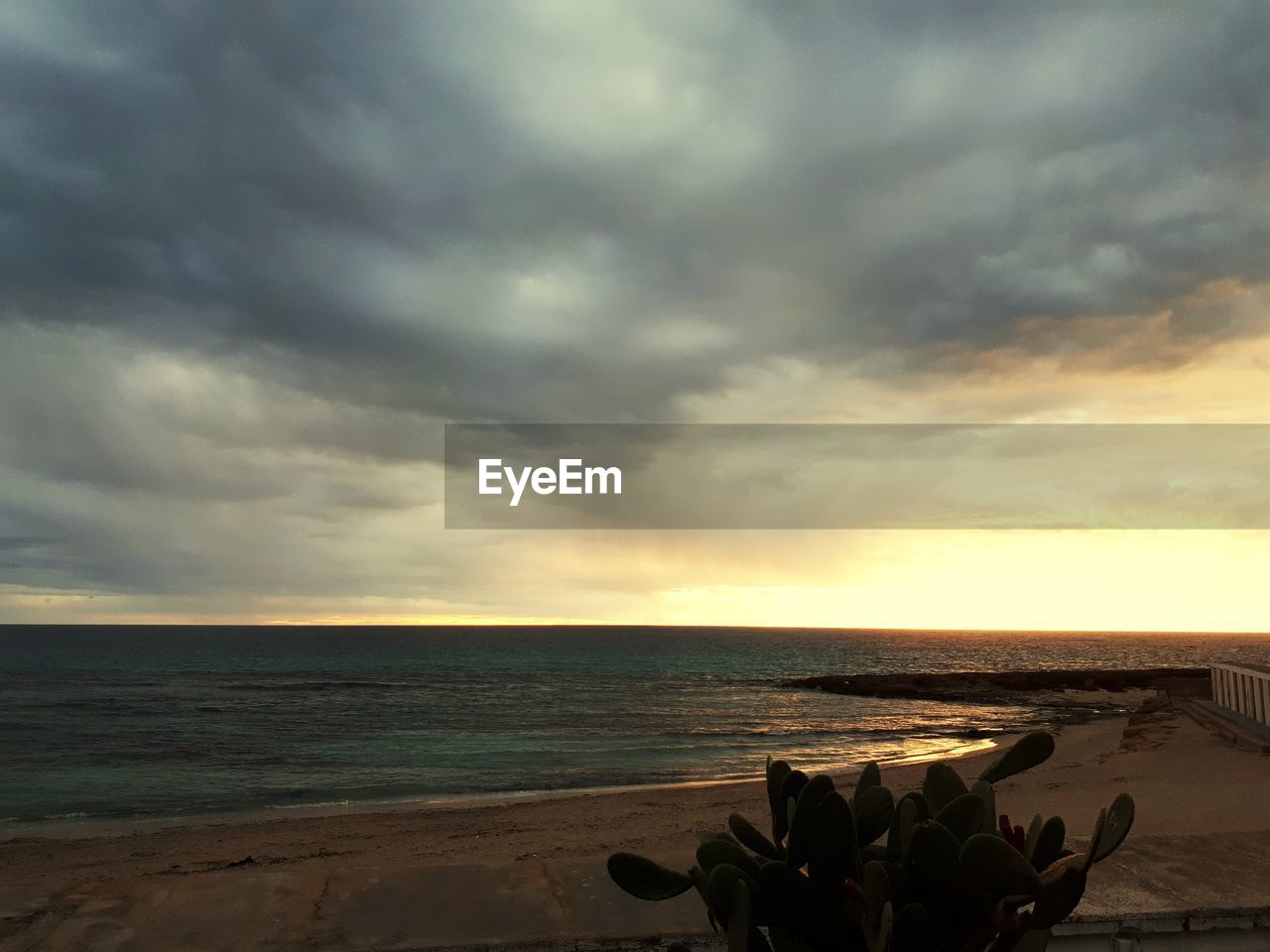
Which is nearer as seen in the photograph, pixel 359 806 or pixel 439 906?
pixel 439 906

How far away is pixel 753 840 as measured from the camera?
2.56m

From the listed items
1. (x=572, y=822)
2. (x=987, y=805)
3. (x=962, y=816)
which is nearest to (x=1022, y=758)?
(x=987, y=805)

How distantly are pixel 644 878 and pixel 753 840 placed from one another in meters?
0.33

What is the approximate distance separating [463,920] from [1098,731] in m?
29.6

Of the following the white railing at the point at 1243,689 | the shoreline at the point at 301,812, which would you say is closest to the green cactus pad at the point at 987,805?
the shoreline at the point at 301,812

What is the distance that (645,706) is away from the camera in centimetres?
4669

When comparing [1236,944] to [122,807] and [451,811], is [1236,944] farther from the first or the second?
[122,807]

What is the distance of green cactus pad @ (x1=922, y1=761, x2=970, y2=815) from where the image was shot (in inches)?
98.0

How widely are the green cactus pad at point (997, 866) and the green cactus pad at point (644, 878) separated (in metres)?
0.81

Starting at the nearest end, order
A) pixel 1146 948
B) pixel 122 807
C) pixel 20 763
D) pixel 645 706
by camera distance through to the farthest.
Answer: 1. pixel 1146 948
2. pixel 122 807
3. pixel 20 763
4. pixel 645 706

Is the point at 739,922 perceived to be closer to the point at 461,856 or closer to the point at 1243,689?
the point at 461,856

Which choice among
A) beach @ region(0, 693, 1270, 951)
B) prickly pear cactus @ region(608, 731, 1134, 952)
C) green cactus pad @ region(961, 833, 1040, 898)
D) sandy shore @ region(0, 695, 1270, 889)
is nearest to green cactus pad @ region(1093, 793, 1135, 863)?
prickly pear cactus @ region(608, 731, 1134, 952)

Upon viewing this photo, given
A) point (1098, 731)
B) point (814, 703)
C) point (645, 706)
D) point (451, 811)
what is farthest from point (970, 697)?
point (451, 811)

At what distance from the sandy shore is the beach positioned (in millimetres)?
55
